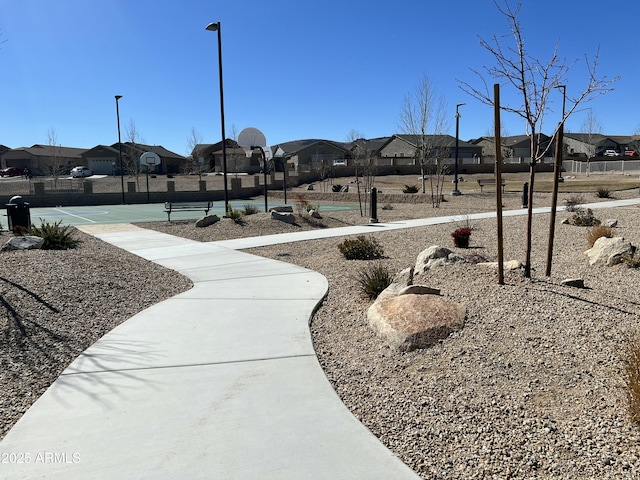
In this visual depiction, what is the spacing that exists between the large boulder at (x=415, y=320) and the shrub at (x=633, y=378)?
1.58m

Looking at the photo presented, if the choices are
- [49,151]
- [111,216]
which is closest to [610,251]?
[111,216]

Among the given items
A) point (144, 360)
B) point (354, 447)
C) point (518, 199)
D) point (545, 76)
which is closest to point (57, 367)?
point (144, 360)

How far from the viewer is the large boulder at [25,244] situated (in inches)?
398

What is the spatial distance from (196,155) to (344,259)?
66.7 meters

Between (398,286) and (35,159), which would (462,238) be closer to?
(398,286)

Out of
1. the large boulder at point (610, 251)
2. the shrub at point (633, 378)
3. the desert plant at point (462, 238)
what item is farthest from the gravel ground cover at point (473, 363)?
the desert plant at point (462, 238)

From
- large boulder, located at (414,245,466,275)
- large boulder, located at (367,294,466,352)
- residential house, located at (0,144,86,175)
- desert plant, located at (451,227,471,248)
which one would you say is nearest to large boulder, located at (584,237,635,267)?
large boulder, located at (414,245,466,275)

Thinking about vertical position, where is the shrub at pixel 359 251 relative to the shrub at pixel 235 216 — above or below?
below

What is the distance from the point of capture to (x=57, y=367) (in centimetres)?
496

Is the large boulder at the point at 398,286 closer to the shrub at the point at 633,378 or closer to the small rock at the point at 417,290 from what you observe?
the small rock at the point at 417,290

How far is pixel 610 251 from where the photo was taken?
829 centimetres

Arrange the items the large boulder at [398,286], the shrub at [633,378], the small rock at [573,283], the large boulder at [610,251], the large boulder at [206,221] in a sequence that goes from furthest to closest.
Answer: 1. the large boulder at [206,221]
2. the large boulder at [610,251]
3. the small rock at [573,283]
4. the large boulder at [398,286]
5. the shrub at [633,378]

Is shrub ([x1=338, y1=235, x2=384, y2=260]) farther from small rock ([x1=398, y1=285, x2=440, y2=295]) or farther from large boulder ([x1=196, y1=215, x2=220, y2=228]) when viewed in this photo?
large boulder ([x1=196, y1=215, x2=220, y2=228])

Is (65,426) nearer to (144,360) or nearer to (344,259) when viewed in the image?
(144,360)
